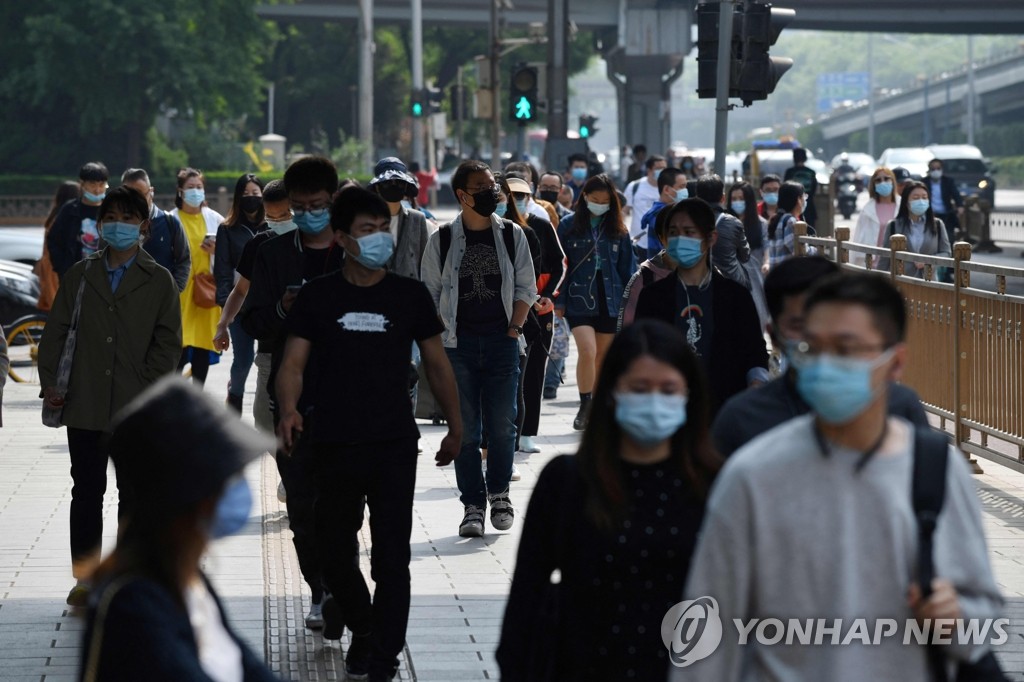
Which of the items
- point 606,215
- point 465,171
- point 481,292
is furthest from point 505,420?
point 606,215

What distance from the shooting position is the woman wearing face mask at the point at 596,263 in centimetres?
1222

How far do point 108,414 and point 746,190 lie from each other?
28.9 ft

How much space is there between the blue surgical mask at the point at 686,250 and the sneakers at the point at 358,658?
5.94ft

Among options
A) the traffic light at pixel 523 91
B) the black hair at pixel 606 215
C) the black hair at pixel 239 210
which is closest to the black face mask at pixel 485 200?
the black hair at pixel 239 210

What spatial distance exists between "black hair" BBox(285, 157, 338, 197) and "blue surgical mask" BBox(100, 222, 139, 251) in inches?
29.1

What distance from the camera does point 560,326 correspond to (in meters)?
14.1

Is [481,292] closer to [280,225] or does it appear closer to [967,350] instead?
[280,225]

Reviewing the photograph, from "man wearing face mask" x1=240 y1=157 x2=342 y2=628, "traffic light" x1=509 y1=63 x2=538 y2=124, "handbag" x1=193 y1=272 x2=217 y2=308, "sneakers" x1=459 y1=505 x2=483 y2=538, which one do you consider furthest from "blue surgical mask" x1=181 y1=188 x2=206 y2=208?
"traffic light" x1=509 y1=63 x2=538 y2=124

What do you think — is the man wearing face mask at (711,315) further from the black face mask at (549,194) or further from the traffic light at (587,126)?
the traffic light at (587,126)

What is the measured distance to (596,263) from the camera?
1225 centimetres

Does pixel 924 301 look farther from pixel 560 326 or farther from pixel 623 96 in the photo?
pixel 623 96

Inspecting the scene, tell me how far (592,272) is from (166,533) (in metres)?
9.54

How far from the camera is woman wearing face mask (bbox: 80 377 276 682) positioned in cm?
269

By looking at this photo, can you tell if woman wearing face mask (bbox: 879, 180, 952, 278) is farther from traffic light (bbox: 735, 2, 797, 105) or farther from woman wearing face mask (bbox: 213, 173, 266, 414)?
woman wearing face mask (bbox: 213, 173, 266, 414)
